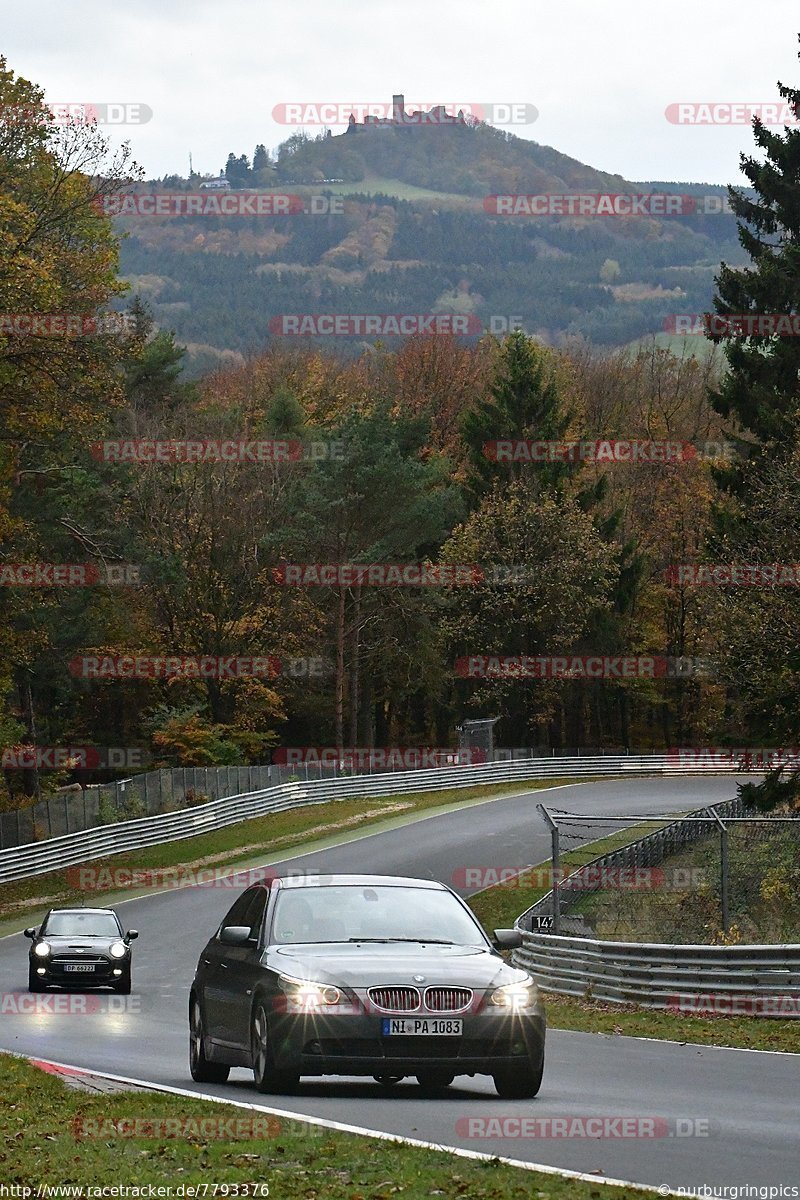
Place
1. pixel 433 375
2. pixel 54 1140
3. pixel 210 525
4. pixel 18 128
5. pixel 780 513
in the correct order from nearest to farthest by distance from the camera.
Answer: pixel 54 1140 < pixel 780 513 < pixel 18 128 < pixel 210 525 < pixel 433 375

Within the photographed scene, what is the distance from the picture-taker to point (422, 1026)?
36.3 feet

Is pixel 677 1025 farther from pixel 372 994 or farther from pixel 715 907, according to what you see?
pixel 372 994

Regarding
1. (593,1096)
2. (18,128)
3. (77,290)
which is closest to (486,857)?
(77,290)

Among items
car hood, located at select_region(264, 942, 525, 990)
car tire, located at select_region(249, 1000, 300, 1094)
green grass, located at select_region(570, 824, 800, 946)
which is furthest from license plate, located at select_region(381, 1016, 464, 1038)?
green grass, located at select_region(570, 824, 800, 946)

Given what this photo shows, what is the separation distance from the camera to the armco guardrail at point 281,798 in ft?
153

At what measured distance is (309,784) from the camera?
Answer: 60.4 meters

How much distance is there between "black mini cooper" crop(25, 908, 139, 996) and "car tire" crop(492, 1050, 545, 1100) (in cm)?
1528

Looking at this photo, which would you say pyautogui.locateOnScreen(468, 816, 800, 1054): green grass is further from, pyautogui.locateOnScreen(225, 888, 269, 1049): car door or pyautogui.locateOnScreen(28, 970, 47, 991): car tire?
pyautogui.locateOnScreen(28, 970, 47, 991): car tire

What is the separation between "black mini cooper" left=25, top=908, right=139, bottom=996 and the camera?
26.0 metres

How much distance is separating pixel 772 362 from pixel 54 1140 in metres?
36.2

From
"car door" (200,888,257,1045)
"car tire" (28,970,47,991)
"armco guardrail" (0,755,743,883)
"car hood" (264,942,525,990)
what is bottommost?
"armco guardrail" (0,755,743,883)

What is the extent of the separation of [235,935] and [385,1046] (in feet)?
5.69

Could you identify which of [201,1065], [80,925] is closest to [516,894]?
[80,925]

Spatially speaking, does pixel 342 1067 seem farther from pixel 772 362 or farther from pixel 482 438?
pixel 482 438
